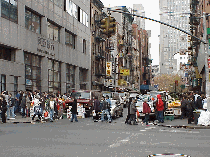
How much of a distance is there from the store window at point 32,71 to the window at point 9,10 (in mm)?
4632

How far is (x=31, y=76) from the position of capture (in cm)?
4181

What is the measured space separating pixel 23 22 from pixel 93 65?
3149cm

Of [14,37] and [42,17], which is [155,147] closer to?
[14,37]

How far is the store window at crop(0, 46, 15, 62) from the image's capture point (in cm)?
3662

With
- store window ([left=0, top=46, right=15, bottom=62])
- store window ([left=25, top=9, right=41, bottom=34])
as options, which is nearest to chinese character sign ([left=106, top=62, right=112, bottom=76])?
store window ([left=25, top=9, right=41, bottom=34])

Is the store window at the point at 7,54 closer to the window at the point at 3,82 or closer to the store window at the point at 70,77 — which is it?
the window at the point at 3,82

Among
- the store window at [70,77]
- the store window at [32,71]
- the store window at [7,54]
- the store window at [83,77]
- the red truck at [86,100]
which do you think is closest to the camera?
the red truck at [86,100]

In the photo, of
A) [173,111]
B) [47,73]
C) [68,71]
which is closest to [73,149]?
[173,111]

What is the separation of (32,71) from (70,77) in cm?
1376

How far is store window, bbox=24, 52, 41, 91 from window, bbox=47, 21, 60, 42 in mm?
4097

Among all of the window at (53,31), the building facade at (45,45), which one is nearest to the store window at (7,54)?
the building facade at (45,45)

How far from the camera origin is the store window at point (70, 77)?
178ft

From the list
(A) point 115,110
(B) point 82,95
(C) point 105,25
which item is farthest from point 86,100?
(C) point 105,25

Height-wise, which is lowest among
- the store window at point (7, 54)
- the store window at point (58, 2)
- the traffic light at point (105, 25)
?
the traffic light at point (105, 25)
